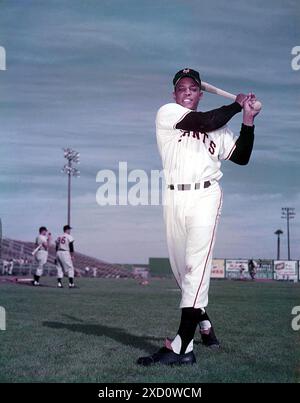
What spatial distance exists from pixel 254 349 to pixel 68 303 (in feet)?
20.2

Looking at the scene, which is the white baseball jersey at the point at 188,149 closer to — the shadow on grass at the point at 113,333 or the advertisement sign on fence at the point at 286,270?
the shadow on grass at the point at 113,333

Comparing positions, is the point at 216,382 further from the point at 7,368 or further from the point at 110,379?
the point at 7,368

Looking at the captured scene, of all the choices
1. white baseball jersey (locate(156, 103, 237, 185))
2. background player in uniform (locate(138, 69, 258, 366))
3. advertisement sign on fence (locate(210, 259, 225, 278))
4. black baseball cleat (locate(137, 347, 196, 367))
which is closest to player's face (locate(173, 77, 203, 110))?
background player in uniform (locate(138, 69, 258, 366))

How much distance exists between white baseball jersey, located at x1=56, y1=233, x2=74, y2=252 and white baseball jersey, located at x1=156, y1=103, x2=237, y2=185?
46.2 feet

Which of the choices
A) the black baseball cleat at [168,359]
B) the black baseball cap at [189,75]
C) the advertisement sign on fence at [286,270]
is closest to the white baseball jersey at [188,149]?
the black baseball cap at [189,75]

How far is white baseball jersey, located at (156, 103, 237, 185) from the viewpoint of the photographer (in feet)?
15.5

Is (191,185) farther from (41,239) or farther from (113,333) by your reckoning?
(41,239)

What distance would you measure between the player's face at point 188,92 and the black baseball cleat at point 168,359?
1922 mm

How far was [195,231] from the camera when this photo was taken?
4676 millimetres

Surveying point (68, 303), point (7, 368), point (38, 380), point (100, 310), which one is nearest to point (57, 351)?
point (7, 368)

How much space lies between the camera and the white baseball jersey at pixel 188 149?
15.5ft

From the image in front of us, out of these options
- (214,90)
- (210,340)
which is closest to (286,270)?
(210,340)

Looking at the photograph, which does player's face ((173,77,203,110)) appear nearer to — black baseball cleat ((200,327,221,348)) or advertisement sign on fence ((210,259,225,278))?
black baseball cleat ((200,327,221,348))
